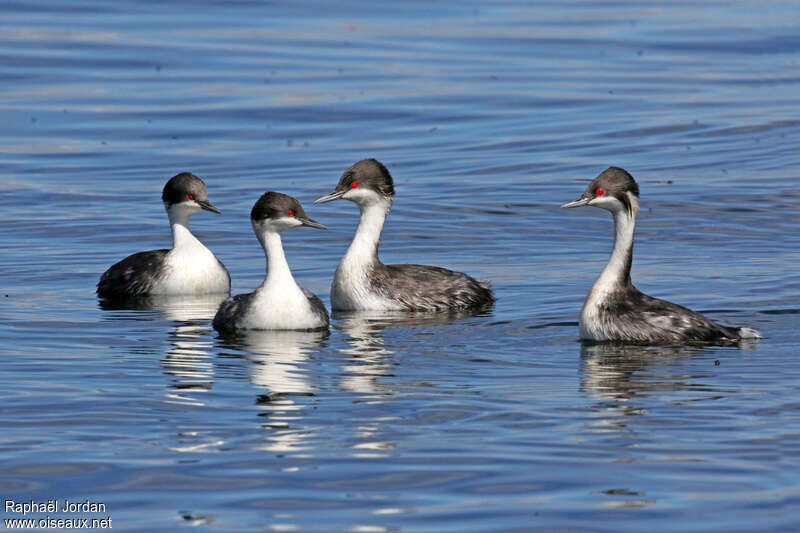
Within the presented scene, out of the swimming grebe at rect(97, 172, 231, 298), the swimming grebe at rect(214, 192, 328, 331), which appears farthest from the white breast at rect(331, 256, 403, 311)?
the swimming grebe at rect(97, 172, 231, 298)

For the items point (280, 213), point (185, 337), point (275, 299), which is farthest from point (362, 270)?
point (185, 337)

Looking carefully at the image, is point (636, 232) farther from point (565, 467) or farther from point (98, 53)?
point (98, 53)

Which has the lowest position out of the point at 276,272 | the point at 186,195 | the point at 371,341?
the point at 371,341

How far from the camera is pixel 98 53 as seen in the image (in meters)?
37.9

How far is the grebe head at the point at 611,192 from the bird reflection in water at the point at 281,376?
2.82m

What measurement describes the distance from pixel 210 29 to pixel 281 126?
12083mm

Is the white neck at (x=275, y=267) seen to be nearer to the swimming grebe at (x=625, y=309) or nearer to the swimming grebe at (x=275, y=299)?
the swimming grebe at (x=275, y=299)

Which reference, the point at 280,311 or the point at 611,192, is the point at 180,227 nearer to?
the point at 280,311

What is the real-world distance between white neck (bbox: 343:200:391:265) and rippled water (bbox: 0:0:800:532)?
869 millimetres

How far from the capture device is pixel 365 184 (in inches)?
691

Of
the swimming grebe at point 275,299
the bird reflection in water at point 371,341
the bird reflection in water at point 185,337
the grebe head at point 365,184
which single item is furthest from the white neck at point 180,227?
the swimming grebe at point 275,299

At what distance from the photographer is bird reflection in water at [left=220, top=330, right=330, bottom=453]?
11.1 meters

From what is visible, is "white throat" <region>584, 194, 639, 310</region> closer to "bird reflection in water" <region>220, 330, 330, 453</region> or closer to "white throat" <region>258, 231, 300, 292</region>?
"bird reflection in water" <region>220, 330, 330, 453</region>

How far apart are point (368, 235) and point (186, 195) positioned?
2613 mm
